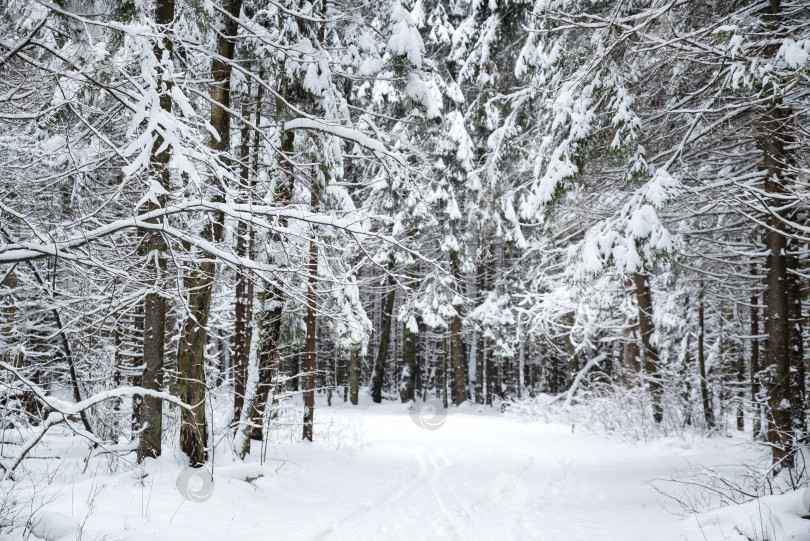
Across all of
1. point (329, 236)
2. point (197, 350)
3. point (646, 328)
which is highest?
point (329, 236)

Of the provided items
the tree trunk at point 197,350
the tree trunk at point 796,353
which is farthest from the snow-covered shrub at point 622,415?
the tree trunk at point 197,350

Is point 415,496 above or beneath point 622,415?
beneath

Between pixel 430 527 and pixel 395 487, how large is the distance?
1903mm

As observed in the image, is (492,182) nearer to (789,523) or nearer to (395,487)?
(395,487)

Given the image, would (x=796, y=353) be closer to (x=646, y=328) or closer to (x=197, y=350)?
(x=646, y=328)

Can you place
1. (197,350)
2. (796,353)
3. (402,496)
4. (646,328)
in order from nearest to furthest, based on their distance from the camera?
(796,353) → (197,350) → (402,496) → (646,328)

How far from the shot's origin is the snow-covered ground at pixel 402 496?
14.4 ft

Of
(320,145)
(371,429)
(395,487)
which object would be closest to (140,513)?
(395,487)

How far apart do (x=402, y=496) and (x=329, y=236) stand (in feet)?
12.7

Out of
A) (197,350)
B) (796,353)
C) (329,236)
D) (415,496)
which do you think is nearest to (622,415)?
(796,353)

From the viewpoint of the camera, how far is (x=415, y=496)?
6.39 metres

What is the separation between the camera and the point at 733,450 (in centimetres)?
766

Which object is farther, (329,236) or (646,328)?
(646,328)

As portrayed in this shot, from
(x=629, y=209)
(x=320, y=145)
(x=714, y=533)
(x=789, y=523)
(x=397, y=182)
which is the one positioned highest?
(x=320, y=145)
